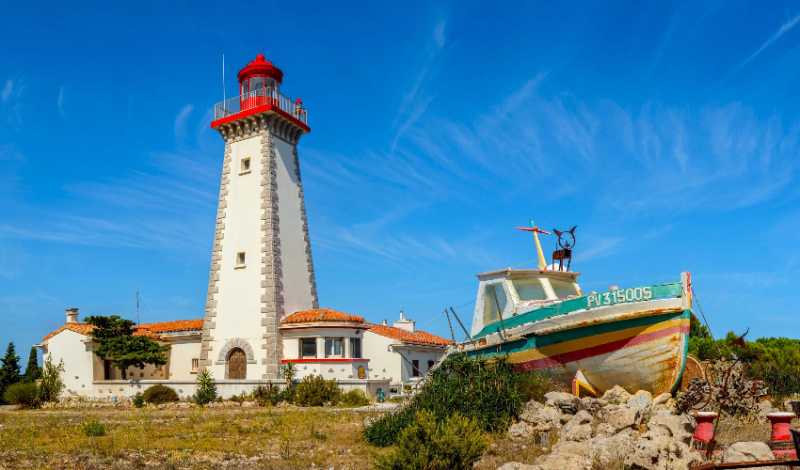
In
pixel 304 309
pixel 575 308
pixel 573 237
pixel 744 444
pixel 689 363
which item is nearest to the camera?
pixel 744 444

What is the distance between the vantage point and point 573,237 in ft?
76.8

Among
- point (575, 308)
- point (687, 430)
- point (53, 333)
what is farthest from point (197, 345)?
point (687, 430)

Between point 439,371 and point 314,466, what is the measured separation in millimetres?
6415

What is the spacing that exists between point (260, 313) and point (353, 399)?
7316 mm

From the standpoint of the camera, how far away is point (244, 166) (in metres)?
35.7

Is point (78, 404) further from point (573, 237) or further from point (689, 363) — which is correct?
point (689, 363)

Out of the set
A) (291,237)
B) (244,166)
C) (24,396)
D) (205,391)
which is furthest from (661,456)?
(24,396)

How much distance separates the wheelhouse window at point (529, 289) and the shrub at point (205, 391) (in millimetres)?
16297

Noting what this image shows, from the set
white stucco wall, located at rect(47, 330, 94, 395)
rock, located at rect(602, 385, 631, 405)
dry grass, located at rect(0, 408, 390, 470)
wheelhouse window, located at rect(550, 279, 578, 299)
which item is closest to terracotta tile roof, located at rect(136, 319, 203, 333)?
white stucco wall, located at rect(47, 330, 94, 395)

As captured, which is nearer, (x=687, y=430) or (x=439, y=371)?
(x=687, y=430)

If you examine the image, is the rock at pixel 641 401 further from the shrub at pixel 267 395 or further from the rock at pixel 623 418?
the shrub at pixel 267 395

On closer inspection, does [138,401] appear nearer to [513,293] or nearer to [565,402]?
[513,293]

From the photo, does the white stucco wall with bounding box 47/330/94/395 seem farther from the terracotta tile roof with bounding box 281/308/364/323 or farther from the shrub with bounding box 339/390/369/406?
the shrub with bounding box 339/390/369/406

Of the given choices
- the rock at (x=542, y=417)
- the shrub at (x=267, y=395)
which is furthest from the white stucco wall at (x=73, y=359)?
the rock at (x=542, y=417)
